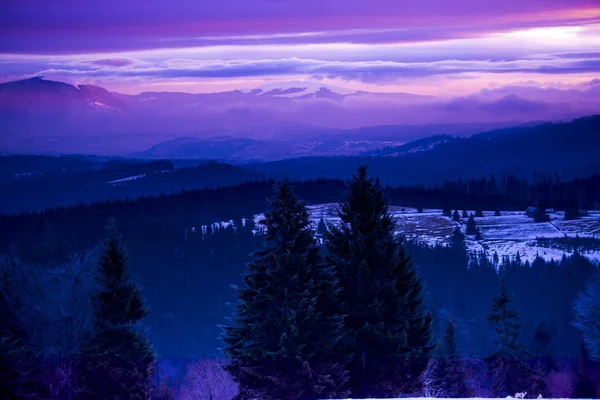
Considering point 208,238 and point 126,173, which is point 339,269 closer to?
point 208,238

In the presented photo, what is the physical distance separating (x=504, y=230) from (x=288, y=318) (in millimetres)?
76000

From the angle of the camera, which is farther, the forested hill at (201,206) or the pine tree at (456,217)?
the pine tree at (456,217)

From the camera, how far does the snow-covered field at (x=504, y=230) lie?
3193 inches

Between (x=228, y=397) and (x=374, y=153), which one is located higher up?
(x=374, y=153)

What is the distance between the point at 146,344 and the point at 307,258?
792 centimetres

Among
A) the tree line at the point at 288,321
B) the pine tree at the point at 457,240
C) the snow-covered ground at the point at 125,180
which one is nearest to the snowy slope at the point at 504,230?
the pine tree at the point at 457,240

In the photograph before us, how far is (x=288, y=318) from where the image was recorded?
19.4m

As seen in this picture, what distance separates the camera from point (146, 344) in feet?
81.0

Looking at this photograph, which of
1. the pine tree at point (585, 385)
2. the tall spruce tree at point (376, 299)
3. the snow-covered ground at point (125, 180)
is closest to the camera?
the tall spruce tree at point (376, 299)

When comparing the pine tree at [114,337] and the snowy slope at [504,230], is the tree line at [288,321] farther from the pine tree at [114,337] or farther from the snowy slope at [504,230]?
the snowy slope at [504,230]

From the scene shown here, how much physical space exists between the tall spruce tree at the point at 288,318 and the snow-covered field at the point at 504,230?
57.5m

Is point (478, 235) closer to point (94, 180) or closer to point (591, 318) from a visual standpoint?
point (591, 318)

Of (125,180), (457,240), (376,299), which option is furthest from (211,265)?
(376,299)

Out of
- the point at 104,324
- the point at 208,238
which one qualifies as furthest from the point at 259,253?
the point at 208,238
